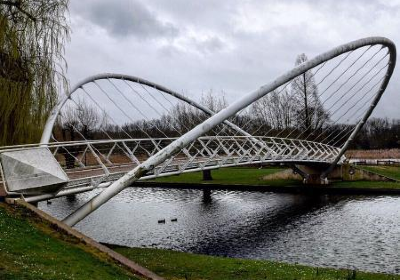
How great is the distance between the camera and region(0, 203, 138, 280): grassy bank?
8.78 m

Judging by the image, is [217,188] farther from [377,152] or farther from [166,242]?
[377,152]

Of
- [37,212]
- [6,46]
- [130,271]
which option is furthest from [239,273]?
[6,46]

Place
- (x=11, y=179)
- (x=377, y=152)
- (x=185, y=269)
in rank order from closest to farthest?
(x=11, y=179)
(x=185, y=269)
(x=377, y=152)

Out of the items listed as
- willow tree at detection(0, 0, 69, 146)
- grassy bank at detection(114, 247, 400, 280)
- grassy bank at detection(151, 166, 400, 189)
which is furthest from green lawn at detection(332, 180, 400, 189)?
willow tree at detection(0, 0, 69, 146)

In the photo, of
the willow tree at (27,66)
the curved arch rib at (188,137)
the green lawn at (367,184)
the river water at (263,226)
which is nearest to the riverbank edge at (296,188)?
the green lawn at (367,184)

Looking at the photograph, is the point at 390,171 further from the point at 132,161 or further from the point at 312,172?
the point at 132,161

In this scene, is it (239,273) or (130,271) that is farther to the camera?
(239,273)

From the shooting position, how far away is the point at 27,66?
16.0 m

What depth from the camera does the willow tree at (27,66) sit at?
15.4 m

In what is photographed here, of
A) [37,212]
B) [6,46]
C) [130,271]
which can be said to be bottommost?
[130,271]

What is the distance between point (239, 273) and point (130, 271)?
4.64 m

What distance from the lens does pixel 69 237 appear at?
11.4 m

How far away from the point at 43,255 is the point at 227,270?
6274 millimetres

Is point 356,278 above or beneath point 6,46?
beneath
